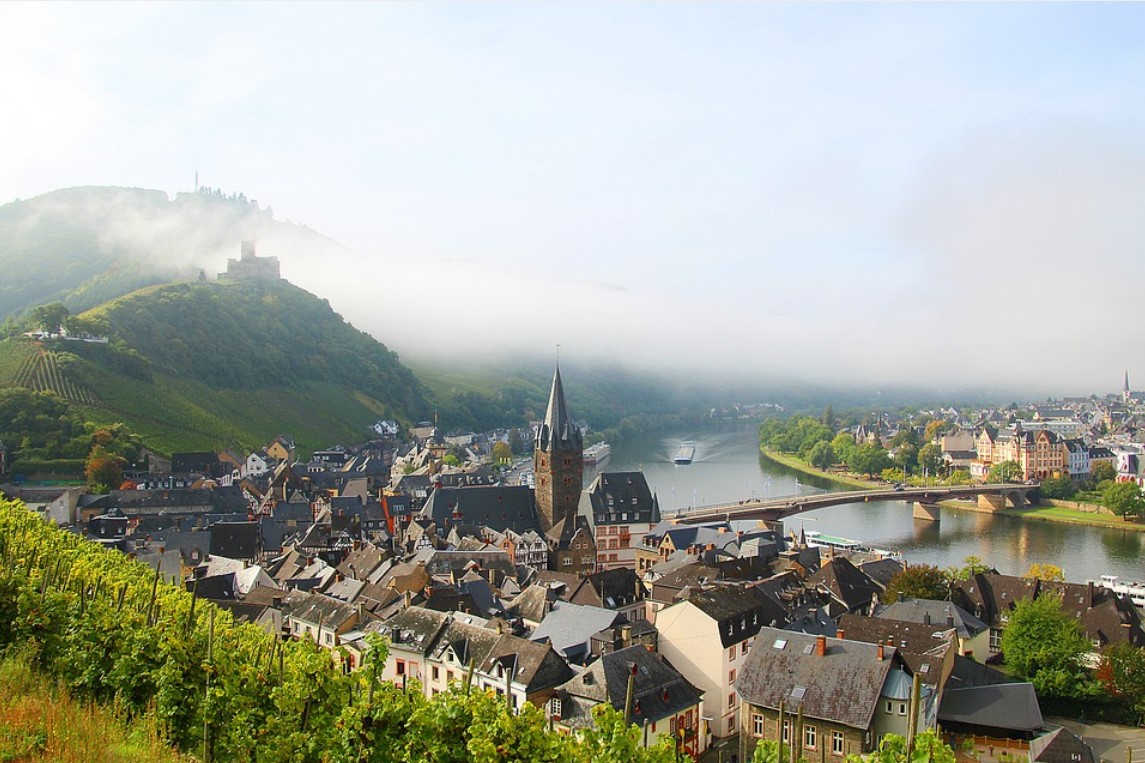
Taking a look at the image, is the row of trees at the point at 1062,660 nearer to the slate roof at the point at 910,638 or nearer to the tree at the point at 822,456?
the slate roof at the point at 910,638

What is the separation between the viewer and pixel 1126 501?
2415 inches

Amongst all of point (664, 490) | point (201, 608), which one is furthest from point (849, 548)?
point (201, 608)

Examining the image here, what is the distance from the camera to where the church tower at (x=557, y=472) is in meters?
46.6

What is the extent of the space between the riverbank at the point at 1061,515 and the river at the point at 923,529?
887mm

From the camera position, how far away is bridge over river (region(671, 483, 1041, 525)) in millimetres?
59656

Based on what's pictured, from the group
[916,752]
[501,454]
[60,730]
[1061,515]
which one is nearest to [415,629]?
[60,730]

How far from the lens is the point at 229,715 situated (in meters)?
9.70

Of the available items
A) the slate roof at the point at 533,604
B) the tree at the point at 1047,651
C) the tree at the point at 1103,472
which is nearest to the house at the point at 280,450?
the slate roof at the point at 533,604

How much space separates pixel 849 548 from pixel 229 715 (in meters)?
44.4

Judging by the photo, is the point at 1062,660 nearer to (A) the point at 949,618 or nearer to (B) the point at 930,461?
(A) the point at 949,618

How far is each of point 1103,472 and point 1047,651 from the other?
62.3m

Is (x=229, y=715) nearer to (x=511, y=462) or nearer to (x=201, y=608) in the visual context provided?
(x=201, y=608)

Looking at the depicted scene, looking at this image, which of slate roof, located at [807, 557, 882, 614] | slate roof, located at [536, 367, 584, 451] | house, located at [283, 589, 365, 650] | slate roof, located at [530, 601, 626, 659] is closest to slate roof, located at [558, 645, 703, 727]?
slate roof, located at [530, 601, 626, 659]

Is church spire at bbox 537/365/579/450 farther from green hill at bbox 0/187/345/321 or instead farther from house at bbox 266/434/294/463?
green hill at bbox 0/187/345/321
